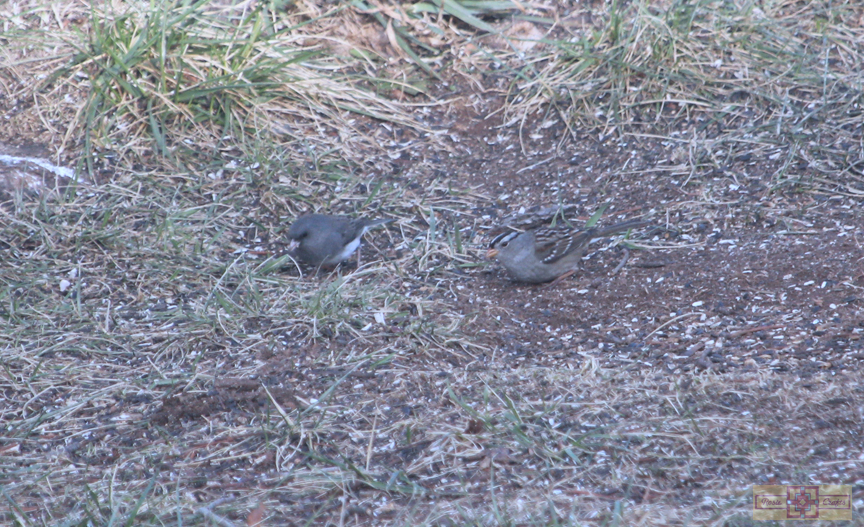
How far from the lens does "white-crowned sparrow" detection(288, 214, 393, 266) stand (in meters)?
4.55

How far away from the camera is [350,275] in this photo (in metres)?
4.56

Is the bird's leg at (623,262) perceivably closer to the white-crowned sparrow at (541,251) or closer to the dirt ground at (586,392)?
the dirt ground at (586,392)

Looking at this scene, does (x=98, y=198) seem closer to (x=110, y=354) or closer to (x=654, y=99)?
(x=110, y=354)

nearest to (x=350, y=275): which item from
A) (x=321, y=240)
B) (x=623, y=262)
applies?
(x=321, y=240)

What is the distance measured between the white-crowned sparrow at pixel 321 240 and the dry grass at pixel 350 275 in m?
0.16

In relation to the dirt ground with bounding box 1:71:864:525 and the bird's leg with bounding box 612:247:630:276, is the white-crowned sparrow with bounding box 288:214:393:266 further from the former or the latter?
the bird's leg with bounding box 612:247:630:276

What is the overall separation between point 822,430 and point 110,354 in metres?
3.01

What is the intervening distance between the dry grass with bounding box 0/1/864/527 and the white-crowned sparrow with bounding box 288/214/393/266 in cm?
16

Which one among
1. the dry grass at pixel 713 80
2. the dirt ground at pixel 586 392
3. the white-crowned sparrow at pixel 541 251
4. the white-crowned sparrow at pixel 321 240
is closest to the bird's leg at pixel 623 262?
the dirt ground at pixel 586 392

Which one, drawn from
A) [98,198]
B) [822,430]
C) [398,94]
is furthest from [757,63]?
[98,198]

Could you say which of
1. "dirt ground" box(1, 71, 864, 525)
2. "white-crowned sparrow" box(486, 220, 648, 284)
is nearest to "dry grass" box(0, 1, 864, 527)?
"dirt ground" box(1, 71, 864, 525)

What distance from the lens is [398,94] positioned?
20.4 ft

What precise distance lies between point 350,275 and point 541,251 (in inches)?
41.8

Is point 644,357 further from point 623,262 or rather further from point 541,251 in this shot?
point 623,262
